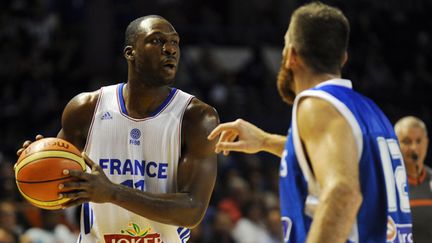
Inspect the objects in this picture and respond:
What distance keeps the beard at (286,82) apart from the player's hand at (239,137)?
0.45 metres

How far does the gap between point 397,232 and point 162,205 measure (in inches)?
64.3

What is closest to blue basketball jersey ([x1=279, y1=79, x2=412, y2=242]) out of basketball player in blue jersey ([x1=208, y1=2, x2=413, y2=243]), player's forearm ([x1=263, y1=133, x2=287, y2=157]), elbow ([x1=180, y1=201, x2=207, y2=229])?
basketball player in blue jersey ([x1=208, y1=2, x2=413, y2=243])

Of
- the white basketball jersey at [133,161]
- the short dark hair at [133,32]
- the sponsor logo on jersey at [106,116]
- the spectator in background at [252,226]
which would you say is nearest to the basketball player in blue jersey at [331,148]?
the white basketball jersey at [133,161]

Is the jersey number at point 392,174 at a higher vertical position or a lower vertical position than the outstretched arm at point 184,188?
higher

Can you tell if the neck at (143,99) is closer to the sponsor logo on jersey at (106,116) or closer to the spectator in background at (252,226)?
the sponsor logo on jersey at (106,116)

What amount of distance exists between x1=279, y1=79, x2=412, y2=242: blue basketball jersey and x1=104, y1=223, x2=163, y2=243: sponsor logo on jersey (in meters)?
1.56

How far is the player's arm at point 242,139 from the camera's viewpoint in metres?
4.50

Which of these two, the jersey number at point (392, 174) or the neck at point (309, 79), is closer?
the jersey number at point (392, 174)

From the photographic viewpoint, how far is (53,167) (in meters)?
4.62

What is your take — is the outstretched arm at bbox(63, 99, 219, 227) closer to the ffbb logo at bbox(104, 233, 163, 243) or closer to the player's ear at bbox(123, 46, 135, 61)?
the ffbb logo at bbox(104, 233, 163, 243)

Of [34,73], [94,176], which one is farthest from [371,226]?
[34,73]

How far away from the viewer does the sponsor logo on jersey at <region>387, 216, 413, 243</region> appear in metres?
3.76

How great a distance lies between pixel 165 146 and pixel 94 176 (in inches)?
37.3

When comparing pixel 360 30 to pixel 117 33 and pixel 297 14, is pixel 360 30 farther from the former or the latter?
pixel 297 14
